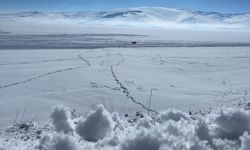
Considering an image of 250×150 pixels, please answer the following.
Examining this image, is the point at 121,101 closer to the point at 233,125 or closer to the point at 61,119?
the point at 61,119

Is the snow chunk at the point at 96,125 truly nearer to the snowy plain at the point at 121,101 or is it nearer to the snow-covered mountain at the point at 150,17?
the snowy plain at the point at 121,101

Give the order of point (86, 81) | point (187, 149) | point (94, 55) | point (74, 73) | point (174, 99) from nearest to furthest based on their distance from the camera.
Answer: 1. point (187, 149)
2. point (174, 99)
3. point (86, 81)
4. point (74, 73)
5. point (94, 55)

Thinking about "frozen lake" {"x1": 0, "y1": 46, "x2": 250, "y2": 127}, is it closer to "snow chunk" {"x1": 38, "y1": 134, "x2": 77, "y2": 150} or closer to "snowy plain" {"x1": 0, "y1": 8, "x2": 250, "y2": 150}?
"snowy plain" {"x1": 0, "y1": 8, "x2": 250, "y2": 150}

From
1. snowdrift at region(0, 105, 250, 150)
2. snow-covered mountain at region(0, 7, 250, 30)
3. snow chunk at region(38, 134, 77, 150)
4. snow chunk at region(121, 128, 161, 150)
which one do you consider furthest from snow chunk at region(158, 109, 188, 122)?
snow-covered mountain at region(0, 7, 250, 30)

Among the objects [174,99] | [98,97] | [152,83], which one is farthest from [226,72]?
[98,97]

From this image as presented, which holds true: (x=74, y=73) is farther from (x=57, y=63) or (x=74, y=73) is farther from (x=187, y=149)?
(x=187, y=149)

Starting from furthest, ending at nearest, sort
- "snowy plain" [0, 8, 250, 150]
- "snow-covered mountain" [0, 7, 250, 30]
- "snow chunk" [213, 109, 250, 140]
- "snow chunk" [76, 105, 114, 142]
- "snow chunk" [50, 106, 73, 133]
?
"snow-covered mountain" [0, 7, 250, 30], "snow chunk" [50, 106, 73, 133], "snow chunk" [76, 105, 114, 142], "snow chunk" [213, 109, 250, 140], "snowy plain" [0, 8, 250, 150]
